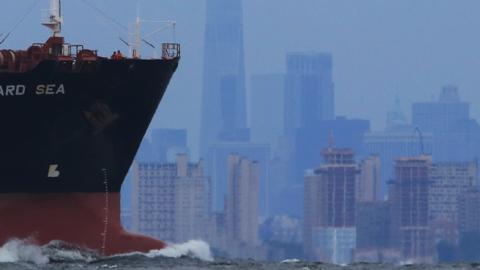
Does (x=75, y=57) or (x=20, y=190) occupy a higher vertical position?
(x=75, y=57)

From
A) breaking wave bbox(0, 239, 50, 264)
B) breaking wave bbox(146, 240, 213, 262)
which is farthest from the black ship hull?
breaking wave bbox(146, 240, 213, 262)

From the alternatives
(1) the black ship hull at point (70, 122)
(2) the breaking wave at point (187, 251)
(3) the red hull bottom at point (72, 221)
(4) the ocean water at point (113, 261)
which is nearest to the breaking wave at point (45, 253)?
(4) the ocean water at point (113, 261)

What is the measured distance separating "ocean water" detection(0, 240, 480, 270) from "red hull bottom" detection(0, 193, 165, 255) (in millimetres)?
292

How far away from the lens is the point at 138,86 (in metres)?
58.8

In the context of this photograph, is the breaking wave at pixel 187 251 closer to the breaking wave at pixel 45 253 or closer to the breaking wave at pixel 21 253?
the breaking wave at pixel 45 253

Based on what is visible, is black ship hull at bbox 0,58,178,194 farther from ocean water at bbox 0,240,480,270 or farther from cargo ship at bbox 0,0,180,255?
ocean water at bbox 0,240,480,270

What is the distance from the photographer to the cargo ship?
56719 millimetres

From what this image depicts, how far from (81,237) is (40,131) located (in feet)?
10.00

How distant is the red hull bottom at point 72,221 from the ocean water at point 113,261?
0.29 metres

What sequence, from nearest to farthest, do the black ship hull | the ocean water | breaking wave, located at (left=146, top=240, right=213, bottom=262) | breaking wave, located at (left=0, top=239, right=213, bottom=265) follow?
the ocean water < breaking wave, located at (left=0, top=239, right=213, bottom=265) < the black ship hull < breaking wave, located at (left=146, top=240, right=213, bottom=262)

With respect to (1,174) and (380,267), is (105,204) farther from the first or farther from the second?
(380,267)

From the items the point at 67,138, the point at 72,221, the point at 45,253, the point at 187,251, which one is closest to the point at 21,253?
the point at 45,253

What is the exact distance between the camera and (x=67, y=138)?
57375mm

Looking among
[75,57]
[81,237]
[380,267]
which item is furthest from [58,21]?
[380,267]
